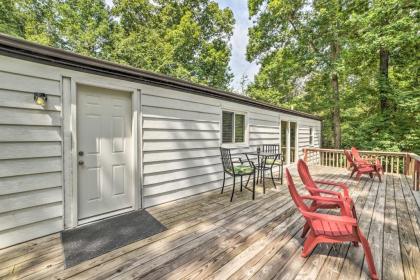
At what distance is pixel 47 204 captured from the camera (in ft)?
8.42

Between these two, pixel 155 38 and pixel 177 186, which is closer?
pixel 177 186

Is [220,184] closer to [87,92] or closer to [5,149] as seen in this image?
[87,92]

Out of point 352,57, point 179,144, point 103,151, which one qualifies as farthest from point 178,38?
point 103,151

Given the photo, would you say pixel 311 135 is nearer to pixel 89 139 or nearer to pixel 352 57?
pixel 352 57

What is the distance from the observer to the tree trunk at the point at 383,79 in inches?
374

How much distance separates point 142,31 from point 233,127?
41.2ft

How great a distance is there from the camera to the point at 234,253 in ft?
7.25

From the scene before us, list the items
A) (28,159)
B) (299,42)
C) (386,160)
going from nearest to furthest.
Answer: (28,159)
(386,160)
(299,42)

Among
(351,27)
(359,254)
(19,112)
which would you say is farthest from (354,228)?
(351,27)

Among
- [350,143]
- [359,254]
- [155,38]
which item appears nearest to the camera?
[359,254]

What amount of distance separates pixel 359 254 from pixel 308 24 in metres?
11.5

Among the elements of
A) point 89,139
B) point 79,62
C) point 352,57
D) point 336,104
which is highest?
point 352,57

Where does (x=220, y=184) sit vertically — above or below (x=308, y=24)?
below

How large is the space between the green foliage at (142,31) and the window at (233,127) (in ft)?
27.6
